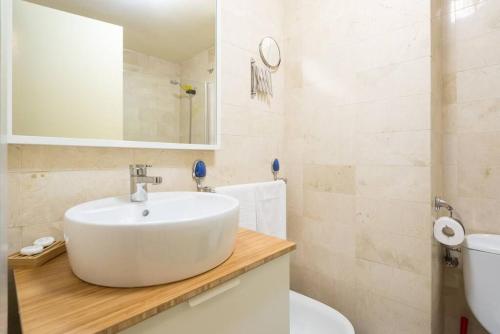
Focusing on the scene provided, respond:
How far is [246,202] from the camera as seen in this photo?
1114 mm

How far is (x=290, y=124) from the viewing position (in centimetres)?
143

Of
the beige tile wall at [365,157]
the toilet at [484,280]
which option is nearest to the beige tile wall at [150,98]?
the beige tile wall at [365,157]

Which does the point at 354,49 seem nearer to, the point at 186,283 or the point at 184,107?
the point at 184,107

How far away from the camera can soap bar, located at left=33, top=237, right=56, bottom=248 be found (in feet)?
2.09

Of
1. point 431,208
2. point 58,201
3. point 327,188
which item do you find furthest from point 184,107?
point 431,208

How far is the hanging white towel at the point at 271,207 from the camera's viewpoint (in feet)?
3.86

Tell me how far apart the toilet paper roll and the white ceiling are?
124cm

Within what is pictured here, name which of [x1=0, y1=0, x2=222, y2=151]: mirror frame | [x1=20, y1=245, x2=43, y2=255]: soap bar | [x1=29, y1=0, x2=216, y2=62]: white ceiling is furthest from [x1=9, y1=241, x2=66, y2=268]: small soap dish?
[x1=29, y1=0, x2=216, y2=62]: white ceiling

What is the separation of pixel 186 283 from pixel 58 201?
0.51m

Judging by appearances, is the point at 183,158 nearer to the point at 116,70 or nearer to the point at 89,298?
the point at 116,70

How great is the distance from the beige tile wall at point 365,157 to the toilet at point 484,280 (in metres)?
0.12

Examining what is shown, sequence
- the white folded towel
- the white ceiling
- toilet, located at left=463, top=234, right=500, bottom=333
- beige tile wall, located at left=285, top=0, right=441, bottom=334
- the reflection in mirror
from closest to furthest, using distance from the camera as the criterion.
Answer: the reflection in mirror < the white ceiling < toilet, located at left=463, top=234, right=500, bottom=333 < beige tile wall, located at left=285, top=0, right=441, bottom=334 < the white folded towel

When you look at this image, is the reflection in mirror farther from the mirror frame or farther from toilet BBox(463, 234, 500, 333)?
toilet BBox(463, 234, 500, 333)

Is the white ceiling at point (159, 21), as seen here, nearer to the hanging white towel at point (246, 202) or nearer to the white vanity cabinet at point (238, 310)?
the hanging white towel at point (246, 202)
